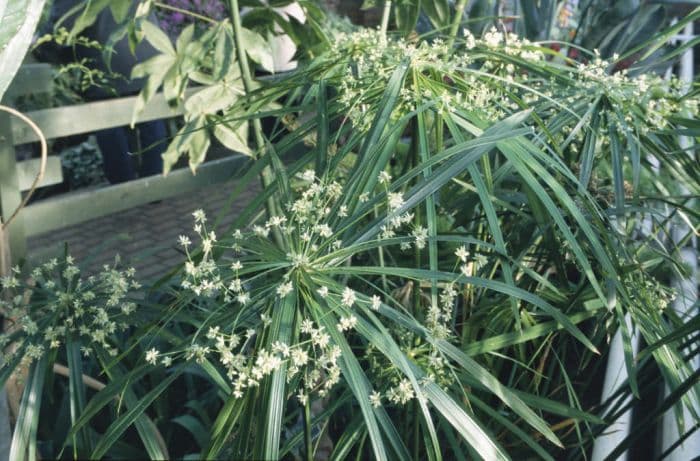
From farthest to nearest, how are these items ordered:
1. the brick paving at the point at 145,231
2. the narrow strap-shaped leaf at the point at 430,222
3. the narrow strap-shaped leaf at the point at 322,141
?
the brick paving at the point at 145,231, the narrow strap-shaped leaf at the point at 322,141, the narrow strap-shaped leaf at the point at 430,222

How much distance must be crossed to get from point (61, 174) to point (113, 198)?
0.30 meters

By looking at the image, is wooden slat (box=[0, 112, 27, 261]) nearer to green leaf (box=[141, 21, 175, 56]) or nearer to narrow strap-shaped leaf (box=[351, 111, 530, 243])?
green leaf (box=[141, 21, 175, 56])

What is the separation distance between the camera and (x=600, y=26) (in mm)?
2924

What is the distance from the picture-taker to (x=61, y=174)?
8.91 feet

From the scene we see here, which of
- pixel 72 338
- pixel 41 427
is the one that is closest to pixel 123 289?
pixel 72 338

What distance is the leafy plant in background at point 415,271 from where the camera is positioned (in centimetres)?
97

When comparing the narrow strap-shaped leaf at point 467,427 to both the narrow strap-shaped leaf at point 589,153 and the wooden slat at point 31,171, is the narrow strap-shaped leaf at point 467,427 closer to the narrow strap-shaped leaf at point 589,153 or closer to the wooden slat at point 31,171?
the narrow strap-shaped leaf at point 589,153

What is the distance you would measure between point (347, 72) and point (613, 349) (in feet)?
2.83

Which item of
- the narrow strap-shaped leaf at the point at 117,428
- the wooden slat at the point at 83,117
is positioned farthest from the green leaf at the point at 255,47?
the narrow strap-shaped leaf at the point at 117,428

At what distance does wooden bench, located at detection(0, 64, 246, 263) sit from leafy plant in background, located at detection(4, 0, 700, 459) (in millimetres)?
735

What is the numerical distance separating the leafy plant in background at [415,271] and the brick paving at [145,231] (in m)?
2.53

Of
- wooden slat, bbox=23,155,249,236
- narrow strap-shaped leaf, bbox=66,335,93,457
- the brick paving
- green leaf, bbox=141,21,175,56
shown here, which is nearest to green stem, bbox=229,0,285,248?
green leaf, bbox=141,21,175,56

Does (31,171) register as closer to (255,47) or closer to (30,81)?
(30,81)

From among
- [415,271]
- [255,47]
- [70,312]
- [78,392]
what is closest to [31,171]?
[255,47]
